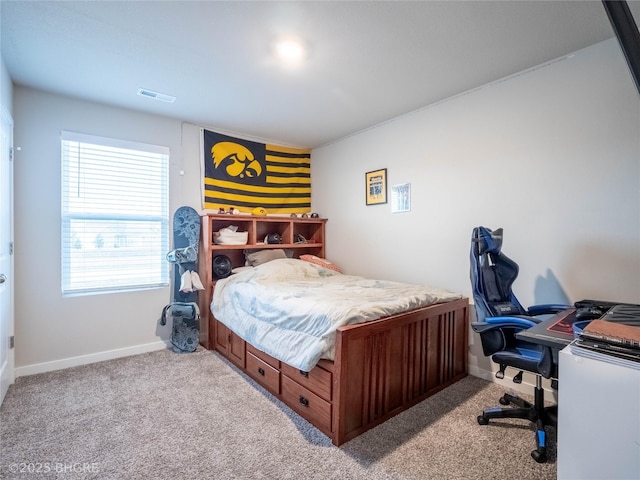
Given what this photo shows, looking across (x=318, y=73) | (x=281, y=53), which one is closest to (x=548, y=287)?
(x=318, y=73)

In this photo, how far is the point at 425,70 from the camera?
238 centimetres

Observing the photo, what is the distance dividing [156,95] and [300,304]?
229 cm

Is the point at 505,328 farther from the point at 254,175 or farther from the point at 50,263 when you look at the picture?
the point at 50,263

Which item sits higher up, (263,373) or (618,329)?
(618,329)

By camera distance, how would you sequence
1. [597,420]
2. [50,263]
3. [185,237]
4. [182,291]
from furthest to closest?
[185,237], [182,291], [50,263], [597,420]

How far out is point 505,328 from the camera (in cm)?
194

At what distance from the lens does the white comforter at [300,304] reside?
1.89 meters

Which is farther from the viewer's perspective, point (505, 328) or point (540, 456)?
point (505, 328)

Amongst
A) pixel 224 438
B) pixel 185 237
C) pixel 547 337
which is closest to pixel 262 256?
pixel 185 237

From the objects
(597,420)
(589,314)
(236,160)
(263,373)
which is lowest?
(263,373)

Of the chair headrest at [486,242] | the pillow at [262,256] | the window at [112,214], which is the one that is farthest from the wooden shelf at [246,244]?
the chair headrest at [486,242]

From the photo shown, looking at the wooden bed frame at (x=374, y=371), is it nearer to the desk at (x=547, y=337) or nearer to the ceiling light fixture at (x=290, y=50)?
the desk at (x=547, y=337)

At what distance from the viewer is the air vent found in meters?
2.70

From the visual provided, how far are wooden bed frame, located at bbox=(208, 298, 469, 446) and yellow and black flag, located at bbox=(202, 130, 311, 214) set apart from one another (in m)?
1.87
